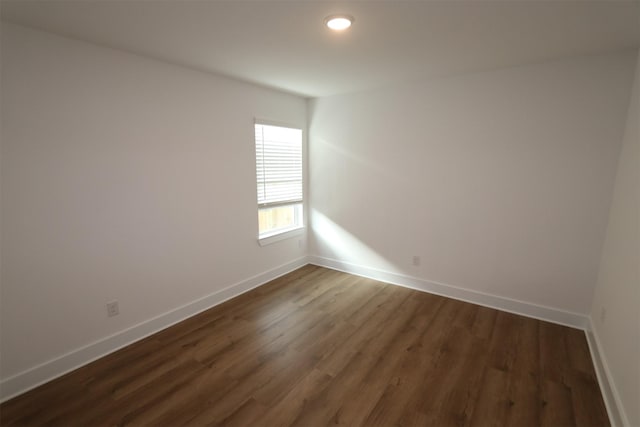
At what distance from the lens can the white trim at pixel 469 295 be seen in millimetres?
2848

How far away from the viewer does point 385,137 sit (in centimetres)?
366

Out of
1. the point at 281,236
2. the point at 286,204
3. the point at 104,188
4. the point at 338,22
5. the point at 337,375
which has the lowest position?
the point at 337,375

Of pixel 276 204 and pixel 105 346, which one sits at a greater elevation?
pixel 276 204

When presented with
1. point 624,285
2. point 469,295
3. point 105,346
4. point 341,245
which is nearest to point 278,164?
point 341,245

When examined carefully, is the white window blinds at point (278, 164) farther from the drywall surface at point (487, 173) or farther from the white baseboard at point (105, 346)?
the white baseboard at point (105, 346)

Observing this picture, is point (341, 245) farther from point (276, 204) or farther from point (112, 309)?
point (112, 309)

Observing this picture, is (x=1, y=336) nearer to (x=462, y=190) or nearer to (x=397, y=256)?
(x=397, y=256)

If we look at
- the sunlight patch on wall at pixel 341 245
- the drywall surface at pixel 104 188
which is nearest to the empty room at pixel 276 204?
the drywall surface at pixel 104 188

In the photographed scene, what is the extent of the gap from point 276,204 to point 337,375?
2.31 m

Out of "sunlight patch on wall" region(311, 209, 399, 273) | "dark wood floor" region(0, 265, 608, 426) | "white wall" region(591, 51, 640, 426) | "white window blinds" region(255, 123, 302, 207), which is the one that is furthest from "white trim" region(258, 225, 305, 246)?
"white wall" region(591, 51, 640, 426)

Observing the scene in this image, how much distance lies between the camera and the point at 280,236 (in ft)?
13.3

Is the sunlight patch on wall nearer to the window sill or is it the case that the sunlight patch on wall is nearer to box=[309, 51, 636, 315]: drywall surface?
box=[309, 51, 636, 315]: drywall surface

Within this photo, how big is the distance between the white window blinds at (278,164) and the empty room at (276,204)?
5cm

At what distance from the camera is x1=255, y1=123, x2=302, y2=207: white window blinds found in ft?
12.0
